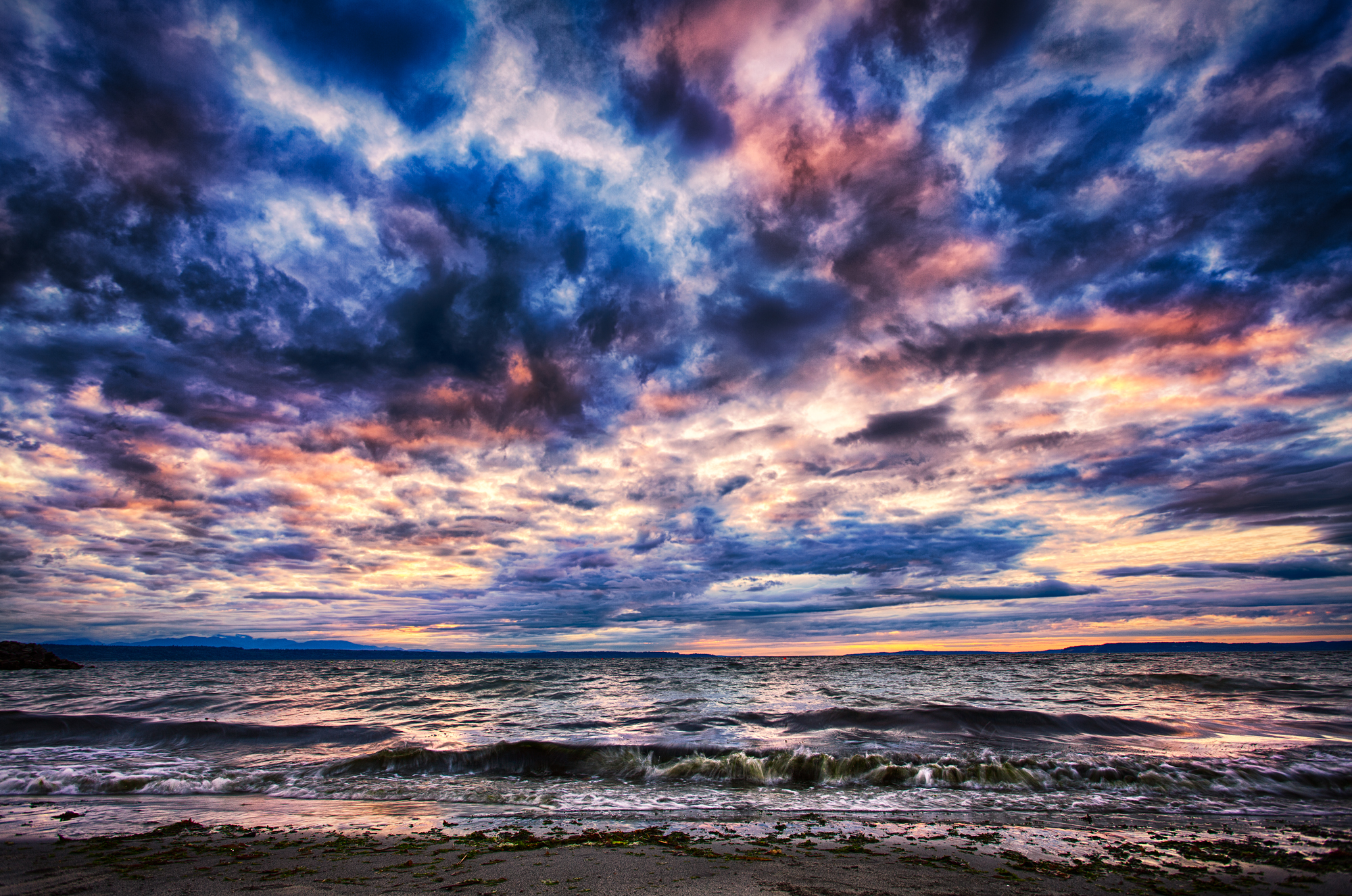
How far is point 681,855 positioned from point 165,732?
82.5 feet

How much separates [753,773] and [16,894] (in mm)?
13925

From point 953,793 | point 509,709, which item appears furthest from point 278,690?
point 953,793

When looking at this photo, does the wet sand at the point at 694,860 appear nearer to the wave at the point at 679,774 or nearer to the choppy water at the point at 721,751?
the choppy water at the point at 721,751

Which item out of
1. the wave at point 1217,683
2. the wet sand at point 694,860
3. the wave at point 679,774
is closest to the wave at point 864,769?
the wave at point 679,774

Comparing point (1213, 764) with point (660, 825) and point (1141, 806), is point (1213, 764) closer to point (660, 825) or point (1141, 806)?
point (1141, 806)

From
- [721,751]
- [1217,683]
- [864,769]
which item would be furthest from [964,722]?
[1217,683]

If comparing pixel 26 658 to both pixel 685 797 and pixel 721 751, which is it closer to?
pixel 721 751

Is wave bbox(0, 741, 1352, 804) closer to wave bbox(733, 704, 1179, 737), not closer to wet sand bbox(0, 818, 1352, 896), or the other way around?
wet sand bbox(0, 818, 1352, 896)

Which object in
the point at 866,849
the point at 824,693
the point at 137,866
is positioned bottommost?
the point at 824,693

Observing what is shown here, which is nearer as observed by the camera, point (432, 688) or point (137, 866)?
point (137, 866)

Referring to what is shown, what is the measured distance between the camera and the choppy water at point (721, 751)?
13.1 meters

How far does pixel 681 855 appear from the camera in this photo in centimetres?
811

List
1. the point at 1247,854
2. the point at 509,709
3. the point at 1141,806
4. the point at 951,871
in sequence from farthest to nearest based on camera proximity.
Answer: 1. the point at 509,709
2. the point at 1141,806
3. the point at 1247,854
4. the point at 951,871

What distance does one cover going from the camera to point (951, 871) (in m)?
7.53
